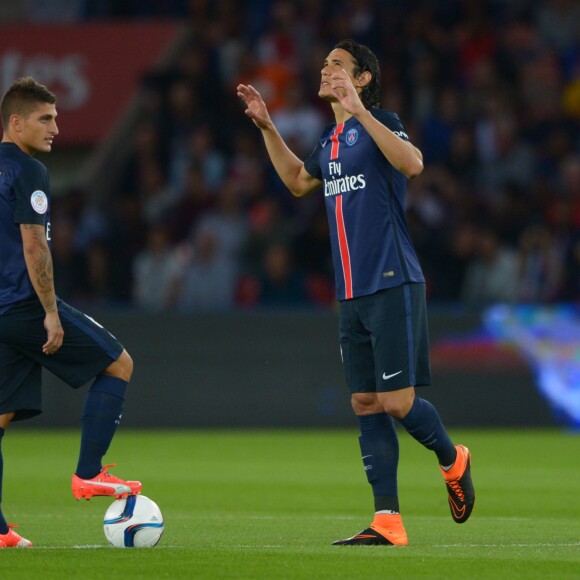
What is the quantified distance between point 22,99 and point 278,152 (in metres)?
1.41

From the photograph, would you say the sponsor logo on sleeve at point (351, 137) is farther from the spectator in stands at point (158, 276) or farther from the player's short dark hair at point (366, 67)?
the spectator in stands at point (158, 276)

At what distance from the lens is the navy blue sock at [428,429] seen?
7.04 metres

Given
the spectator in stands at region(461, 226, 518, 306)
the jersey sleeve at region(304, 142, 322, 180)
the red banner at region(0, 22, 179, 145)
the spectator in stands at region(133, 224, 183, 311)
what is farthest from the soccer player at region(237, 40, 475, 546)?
the red banner at region(0, 22, 179, 145)

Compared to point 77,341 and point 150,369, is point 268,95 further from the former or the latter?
point 77,341

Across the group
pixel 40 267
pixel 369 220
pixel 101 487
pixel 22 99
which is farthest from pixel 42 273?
pixel 369 220

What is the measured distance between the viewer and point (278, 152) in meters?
7.70

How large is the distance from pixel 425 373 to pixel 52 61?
506 inches

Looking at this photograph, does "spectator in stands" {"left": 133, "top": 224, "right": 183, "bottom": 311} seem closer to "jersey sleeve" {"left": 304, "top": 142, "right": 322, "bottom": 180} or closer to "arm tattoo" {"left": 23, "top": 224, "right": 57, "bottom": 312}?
"jersey sleeve" {"left": 304, "top": 142, "right": 322, "bottom": 180}

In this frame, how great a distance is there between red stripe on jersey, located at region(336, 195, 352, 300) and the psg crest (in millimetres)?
267

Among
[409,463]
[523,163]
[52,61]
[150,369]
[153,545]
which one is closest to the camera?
[153,545]

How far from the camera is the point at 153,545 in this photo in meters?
6.83

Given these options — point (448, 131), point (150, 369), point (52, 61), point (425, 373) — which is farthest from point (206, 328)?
point (425, 373)

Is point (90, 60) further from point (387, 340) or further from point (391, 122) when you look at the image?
point (387, 340)

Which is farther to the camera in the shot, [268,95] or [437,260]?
[268,95]
